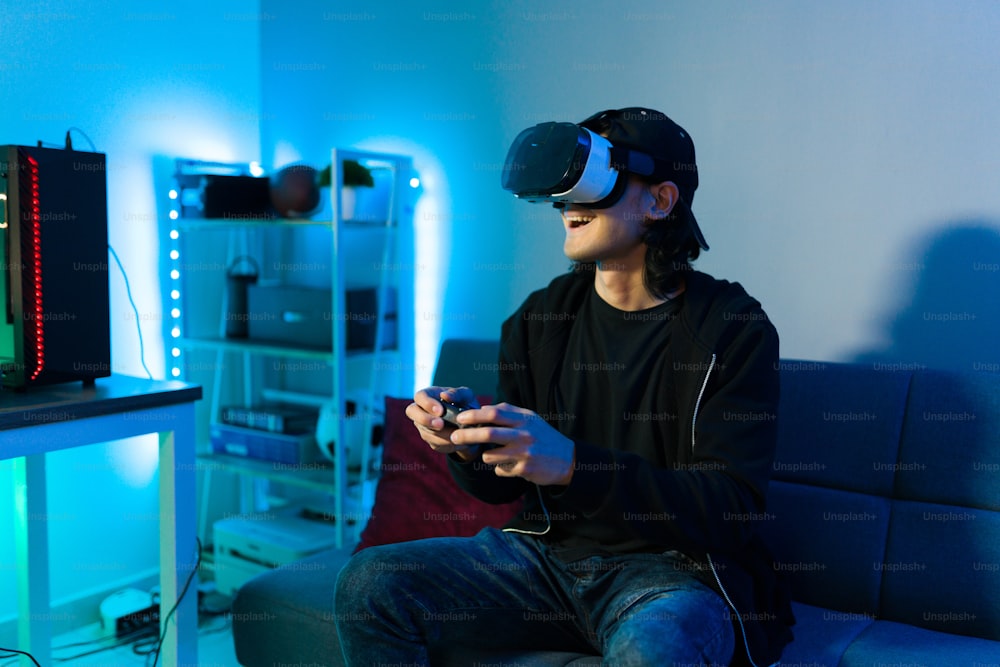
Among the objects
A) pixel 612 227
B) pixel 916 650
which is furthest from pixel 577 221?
pixel 916 650

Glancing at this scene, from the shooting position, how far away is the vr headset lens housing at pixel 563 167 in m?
1.40

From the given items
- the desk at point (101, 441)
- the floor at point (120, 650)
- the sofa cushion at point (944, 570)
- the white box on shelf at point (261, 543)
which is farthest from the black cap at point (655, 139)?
the floor at point (120, 650)

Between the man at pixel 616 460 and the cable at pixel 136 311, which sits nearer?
the man at pixel 616 460

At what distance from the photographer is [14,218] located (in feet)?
5.66

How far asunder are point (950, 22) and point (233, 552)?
7.48 ft

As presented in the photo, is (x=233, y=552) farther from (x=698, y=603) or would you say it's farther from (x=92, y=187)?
(x=698, y=603)

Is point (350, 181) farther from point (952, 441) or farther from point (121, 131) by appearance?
point (952, 441)

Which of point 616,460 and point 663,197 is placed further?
point 663,197

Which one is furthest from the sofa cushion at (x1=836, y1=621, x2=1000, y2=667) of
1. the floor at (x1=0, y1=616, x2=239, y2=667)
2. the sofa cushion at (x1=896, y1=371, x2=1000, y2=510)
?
the floor at (x1=0, y1=616, x2=239, y2=667)

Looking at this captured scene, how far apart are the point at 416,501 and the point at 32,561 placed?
0.90 m

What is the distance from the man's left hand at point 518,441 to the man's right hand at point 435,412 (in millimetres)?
74

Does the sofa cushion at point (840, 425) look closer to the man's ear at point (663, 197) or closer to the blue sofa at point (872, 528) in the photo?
the blue sofa at point (872, 528)

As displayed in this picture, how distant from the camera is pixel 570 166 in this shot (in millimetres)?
1398

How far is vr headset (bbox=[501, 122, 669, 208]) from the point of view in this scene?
140 centimetres
